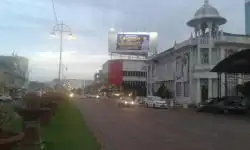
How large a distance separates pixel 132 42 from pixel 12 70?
3851 centimetres

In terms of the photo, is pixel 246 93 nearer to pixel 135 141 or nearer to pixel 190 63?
pixel 190 63

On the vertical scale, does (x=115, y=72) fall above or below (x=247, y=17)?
below

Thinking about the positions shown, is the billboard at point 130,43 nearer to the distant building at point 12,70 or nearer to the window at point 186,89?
the distant building at point 12,70

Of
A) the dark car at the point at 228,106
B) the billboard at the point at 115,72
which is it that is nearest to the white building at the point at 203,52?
the dark car at the point at 228,106

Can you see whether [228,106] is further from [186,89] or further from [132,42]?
[132,42]

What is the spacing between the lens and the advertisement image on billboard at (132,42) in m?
101

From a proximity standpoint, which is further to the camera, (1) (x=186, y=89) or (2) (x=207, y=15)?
(1) (x=186, y=89)

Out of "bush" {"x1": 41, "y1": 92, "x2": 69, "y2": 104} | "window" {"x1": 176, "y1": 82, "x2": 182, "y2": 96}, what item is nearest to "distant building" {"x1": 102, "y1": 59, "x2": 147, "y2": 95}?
"window" {"x1": 176, "y1": 82, "x2": 182, "y2": 96}

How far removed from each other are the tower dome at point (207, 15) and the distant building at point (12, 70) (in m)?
51.0

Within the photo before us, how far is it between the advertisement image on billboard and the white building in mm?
38723

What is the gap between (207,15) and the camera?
2222 inches

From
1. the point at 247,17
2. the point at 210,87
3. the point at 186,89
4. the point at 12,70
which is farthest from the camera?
the point at 12,70

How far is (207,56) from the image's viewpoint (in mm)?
55625

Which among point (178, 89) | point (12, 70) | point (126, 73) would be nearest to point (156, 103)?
point (178, 89)
